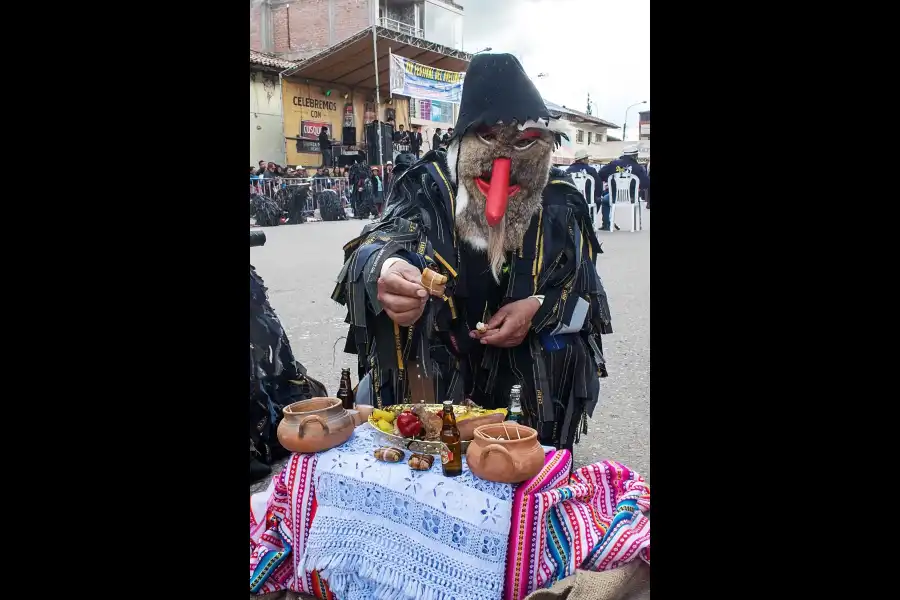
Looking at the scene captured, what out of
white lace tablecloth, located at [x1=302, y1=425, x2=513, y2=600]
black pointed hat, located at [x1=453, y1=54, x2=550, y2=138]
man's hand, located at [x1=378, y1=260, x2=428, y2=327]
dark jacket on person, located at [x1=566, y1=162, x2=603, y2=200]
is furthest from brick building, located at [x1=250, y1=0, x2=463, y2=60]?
white lace tablecloth, located at [x1=302, y1=425, x2=513, y2=600]

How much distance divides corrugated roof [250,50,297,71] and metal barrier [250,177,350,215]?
2.20 metres

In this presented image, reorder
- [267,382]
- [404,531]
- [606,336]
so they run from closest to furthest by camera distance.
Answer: [404,531], [267,382], [606,336]

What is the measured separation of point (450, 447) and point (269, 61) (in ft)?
34.1

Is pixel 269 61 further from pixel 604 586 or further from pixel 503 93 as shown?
pixel 604 586

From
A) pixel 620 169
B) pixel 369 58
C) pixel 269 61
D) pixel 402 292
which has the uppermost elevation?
pixel 269 61

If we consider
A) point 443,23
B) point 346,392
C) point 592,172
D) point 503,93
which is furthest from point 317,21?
point 346,392

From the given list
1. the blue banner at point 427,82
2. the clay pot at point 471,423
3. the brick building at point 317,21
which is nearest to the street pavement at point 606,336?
the clay pot at point 471,423

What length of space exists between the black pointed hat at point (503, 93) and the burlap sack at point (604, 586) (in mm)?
1487

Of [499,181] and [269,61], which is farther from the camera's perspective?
[269,61]

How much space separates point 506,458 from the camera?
1.63 meters

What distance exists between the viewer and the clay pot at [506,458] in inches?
64.4

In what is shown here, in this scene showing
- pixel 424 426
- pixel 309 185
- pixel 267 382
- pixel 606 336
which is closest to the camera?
pixel 424 426
